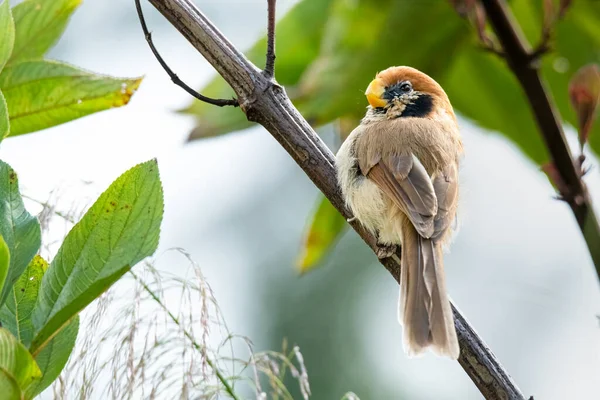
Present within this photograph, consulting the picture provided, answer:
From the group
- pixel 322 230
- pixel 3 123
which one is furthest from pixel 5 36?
pixel 322 230

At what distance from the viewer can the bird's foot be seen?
93.5 inches

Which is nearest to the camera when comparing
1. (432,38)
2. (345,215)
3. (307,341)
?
(345,215)

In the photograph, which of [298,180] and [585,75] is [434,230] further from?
[298,180]

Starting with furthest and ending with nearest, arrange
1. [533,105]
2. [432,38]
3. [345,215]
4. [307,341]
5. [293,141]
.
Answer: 1. [307,341]
2. [432,38]
3. [345,215]
4. [293,141]
5. [533,105]

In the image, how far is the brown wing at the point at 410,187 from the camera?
257cm

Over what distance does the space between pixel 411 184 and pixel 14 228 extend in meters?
1.54

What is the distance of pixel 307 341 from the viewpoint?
877 centimetres

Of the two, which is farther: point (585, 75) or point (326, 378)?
point (326, 378)

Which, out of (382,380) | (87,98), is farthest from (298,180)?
(87,98)

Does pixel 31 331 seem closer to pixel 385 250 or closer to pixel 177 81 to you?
pixel 177 81

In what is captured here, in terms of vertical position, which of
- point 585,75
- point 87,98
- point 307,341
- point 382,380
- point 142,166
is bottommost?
point 382,380

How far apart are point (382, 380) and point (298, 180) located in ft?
11.0

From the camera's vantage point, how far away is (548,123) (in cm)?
137

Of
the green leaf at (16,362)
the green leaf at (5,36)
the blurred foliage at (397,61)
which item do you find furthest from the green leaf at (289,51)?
the green leaf at (16,362)
